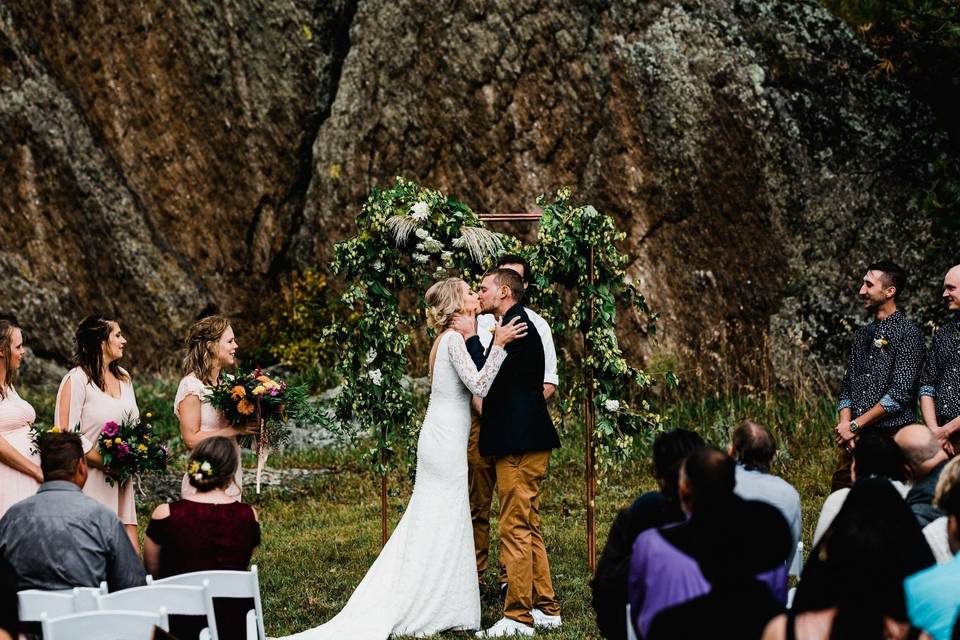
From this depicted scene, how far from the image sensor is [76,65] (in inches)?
655

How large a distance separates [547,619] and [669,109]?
924 centimetres

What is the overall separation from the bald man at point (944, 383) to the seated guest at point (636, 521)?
132 inches

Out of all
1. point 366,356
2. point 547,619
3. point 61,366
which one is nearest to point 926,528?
point 547,619

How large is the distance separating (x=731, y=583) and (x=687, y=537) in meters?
0.21

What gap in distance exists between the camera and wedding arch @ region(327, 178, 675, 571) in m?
8.16

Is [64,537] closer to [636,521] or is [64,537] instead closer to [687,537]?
[636,521]

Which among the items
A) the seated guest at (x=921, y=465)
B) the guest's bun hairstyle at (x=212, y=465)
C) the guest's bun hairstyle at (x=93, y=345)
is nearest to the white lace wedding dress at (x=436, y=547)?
the guest's bun hairstyle at (x=212, y=465)

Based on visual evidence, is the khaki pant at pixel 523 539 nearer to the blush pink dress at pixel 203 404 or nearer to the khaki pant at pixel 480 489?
the khaki pant at pixel 480 489

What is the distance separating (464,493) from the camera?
270 inches

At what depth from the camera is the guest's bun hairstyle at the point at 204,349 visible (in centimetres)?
680

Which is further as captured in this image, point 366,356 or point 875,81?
point 875,81

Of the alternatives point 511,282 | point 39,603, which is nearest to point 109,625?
point 39,603

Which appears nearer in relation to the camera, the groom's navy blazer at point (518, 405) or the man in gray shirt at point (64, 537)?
the man in gray shirt at point (64, 537)

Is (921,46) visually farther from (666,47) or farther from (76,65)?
(76,65)
